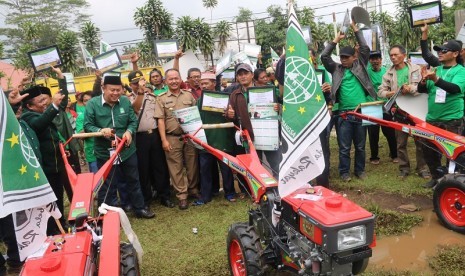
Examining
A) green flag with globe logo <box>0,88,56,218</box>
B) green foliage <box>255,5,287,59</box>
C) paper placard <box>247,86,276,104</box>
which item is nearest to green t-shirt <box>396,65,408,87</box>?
paper placard <box>247,86,276,104</box>

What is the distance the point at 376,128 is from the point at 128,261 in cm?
552

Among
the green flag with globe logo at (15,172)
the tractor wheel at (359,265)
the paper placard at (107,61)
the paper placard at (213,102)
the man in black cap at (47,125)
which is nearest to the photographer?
the green flag with globe logo at (15,172)

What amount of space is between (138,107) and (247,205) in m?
2.15

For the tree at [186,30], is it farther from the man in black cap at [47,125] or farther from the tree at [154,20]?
the man in black cap at [47,125]

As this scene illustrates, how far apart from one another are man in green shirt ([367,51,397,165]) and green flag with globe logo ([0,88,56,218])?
5.62 meters

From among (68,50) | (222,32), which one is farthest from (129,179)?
(222,32)

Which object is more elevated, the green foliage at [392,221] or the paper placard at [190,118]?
the paper placard at [190,118]

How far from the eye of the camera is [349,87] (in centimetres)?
598

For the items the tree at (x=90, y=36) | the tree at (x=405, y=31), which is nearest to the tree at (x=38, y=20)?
the tree at (x=90, y=36)

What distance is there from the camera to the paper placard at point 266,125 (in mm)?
4953

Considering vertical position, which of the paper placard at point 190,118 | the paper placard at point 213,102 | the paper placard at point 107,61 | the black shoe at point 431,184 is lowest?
the black shoe at point 431,184

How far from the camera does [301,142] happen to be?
284cm

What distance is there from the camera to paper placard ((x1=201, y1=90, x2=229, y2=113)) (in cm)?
529

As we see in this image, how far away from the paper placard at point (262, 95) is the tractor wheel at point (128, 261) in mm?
2629
